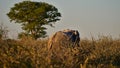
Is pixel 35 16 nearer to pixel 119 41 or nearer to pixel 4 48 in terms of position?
pixel 119 41

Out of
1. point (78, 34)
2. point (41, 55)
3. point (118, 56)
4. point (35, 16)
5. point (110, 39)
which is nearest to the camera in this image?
point (41, 55)

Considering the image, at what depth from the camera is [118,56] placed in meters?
10.1

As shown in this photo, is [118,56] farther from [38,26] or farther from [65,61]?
[38,26]

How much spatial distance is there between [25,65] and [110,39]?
19.9 ft

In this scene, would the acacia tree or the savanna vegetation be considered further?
the acacia tree

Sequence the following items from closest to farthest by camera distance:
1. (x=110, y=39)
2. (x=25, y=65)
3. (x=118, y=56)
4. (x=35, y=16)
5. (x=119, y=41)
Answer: (x=25, y=65), (x=118, y=56), (x=110, y=39), (x=119, y=41), (x=35, y=16)

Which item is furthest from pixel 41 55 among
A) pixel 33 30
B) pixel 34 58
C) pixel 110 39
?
pixel 33 30

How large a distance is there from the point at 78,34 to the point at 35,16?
2056 cm

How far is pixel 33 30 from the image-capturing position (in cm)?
3125

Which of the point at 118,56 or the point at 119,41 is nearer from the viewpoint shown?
the point at 118,56

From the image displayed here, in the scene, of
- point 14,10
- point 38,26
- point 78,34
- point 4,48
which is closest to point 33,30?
point 38,26

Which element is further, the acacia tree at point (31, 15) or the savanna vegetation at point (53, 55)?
the acacia tree at point (31, 15)

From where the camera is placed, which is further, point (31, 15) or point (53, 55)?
point (31, 15)

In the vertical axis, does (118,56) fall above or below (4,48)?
below
